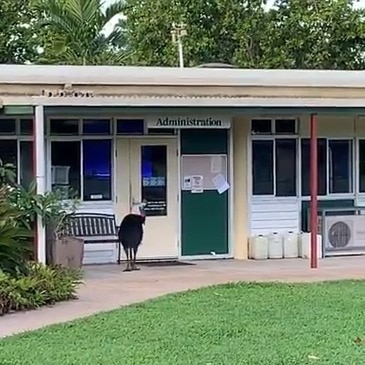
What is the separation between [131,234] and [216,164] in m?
2.56

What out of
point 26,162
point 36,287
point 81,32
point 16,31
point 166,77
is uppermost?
point 16,31

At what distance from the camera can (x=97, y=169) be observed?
1614cm

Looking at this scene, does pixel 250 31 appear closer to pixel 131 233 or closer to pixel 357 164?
pixel 357 164

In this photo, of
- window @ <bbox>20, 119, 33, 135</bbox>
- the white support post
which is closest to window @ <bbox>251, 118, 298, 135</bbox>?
window @ <bbox>20, 119, 33, 135</bbox>

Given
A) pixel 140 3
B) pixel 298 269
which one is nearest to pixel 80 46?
pixel 140 3

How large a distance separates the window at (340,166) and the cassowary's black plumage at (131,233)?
4.25m

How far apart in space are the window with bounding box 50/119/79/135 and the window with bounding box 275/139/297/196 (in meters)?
3.70

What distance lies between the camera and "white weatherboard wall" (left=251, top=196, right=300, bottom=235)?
17.1 meters

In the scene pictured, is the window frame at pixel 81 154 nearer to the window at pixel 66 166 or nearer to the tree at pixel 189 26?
the window at pixel 66 166

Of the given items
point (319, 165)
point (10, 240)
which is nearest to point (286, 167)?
point (319, 165)

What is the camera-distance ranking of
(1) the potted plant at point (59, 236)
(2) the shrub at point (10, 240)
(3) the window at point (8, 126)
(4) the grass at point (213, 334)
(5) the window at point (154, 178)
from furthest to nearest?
(5) the window at point (154, 178) < (3) the window at point (8, 126) < (1) the potted plant at point (59, 236) < (2) the shrub at point (10, 240) < (4) the grass at point (213, 334)

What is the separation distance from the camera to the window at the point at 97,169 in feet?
52.6

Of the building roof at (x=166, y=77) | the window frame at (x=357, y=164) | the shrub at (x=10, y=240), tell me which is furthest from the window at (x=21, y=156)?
the window frame at (x=357, y=164)

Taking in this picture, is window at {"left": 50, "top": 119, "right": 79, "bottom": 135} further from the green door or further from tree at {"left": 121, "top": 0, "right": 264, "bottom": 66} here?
tree at {"left": 121, "top": 0, "right": 264, "bottom": 66}
